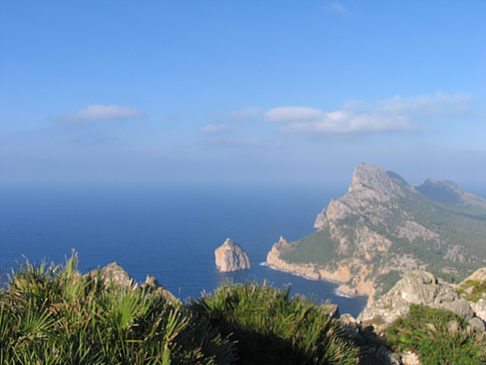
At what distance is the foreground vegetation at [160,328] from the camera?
3.92 m

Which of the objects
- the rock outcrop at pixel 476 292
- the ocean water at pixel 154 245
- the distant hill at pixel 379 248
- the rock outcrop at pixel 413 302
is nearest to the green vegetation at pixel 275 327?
the rock outcrop at pixel 413 302

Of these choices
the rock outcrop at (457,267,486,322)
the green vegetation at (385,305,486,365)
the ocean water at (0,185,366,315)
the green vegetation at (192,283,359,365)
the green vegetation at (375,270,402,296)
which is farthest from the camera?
the green vegetation at (375,270,402,296)

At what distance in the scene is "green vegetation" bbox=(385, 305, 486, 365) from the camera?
317 inches

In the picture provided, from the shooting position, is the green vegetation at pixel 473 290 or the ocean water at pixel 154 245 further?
the ocean water at pixel 154 245

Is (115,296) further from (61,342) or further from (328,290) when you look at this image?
(328,290)

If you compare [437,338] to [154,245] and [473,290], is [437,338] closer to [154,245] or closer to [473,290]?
[473,290]

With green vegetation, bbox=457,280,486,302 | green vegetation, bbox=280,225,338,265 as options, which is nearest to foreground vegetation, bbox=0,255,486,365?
green vegetation, bbox=457,280,486,302

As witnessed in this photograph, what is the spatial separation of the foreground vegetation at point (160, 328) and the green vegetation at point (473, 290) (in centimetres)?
457

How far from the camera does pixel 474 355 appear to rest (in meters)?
7.99

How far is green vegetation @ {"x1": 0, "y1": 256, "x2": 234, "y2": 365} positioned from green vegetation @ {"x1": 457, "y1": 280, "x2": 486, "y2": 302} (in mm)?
11897

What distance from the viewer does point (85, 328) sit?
402 cm

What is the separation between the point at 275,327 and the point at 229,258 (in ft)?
372

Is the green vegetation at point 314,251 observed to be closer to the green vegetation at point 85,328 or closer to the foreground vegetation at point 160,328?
the foreground vegetation at point 160,328

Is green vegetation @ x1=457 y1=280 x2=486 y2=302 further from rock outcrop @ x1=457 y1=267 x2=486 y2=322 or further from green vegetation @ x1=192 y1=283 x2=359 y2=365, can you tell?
green vegetation @ x1=192 y1=283 x2=359 y2=365
